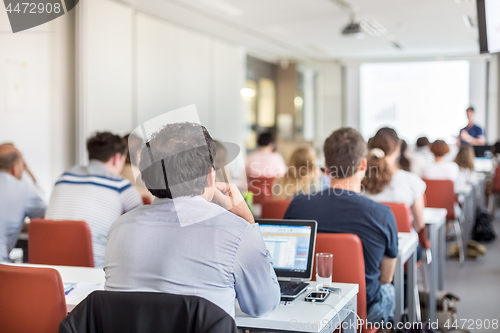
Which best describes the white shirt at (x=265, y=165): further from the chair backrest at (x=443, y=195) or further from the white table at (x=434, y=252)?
the white table at (x=434, y=252)

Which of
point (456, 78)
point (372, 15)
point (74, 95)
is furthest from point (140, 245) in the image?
point (456, 78)

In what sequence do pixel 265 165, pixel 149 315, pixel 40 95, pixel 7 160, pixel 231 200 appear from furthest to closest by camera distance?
pixel 265 165
pixel 40 95
pixel 7 160
pixel 231 200
pixel 149 315

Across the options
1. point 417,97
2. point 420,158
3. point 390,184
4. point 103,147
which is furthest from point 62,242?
point 417,97

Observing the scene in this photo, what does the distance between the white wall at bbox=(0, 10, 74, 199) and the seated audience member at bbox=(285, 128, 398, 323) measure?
3.45 meters

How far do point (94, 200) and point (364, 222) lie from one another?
147 centimetres

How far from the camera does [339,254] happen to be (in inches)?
78.1

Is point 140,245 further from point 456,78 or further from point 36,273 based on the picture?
point 456,78

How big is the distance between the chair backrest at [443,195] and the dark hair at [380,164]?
1538 mm

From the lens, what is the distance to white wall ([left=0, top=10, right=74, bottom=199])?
15.1 feet

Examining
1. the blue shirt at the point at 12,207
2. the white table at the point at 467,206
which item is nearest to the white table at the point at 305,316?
the blue shirt at the point at 12,207

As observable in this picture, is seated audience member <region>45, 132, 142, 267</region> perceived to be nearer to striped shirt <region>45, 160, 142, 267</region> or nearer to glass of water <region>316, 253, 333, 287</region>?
striped shirt <region>45, 160, 142, 267</region>

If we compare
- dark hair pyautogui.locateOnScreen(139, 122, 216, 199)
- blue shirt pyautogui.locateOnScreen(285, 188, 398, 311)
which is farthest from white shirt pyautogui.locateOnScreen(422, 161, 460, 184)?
dark hair pyautogui.locateOnScreen(139, 122, 216, 199)

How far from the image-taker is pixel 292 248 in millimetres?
1909

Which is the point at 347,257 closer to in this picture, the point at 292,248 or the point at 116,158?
the point at 292,248
